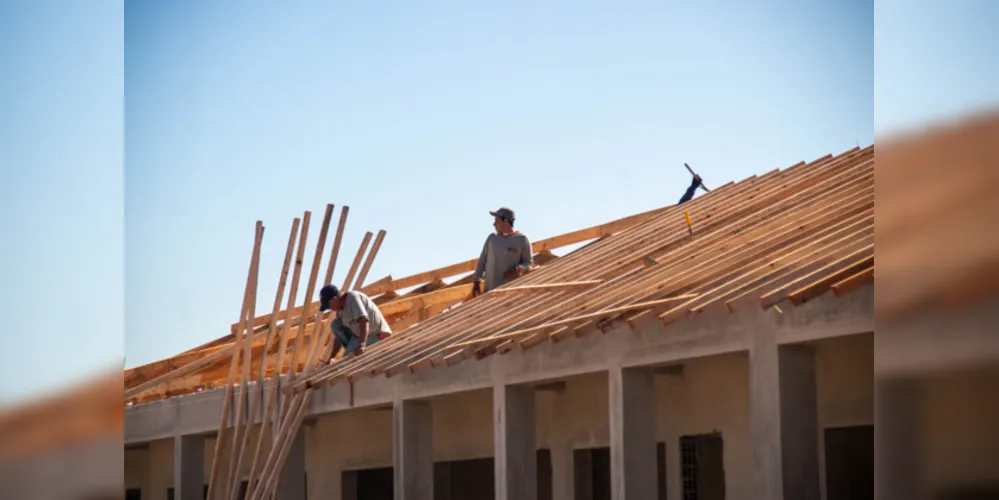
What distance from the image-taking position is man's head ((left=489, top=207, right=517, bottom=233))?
13.8 m

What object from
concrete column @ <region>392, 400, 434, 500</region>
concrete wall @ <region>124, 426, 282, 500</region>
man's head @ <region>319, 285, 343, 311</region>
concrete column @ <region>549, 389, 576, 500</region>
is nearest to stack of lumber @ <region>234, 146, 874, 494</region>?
concrete column @ <region>392, 400, 434, 500</region>

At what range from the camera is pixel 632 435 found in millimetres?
8156

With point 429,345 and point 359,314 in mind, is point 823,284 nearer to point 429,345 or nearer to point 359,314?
point 429,345

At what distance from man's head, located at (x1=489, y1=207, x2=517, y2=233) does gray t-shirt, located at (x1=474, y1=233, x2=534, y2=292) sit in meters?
0.11

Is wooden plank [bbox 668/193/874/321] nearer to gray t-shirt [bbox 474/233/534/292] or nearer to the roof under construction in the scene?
the roof under construction

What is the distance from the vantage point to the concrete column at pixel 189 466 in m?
13.8

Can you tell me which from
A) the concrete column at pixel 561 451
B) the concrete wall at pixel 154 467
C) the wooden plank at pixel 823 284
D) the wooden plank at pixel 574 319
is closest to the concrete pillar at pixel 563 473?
the concrete column at pixel 561 451

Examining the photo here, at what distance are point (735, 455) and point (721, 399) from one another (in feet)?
1.48

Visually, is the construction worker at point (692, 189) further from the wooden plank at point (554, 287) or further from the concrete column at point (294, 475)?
the concrete column at point (294, 475)

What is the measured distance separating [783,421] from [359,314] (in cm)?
643

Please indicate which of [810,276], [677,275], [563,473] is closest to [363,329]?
[563,473]
